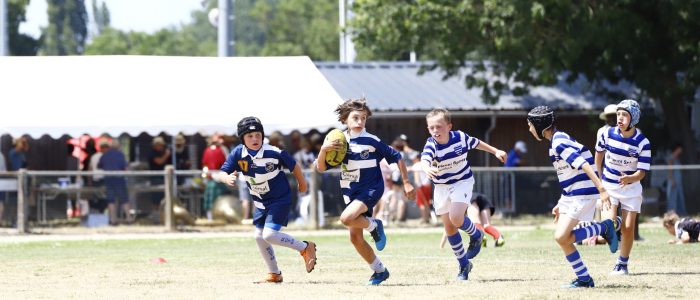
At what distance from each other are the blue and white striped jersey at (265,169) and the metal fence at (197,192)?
12356 millimetres

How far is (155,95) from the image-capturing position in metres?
25.2

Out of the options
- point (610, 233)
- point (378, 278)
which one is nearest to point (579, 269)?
point (610, 233)

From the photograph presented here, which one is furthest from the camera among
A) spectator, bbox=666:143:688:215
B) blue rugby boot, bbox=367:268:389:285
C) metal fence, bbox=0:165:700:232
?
spectator, bbox=666:143:688:215

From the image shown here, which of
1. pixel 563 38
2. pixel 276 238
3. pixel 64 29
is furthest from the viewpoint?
pixel 64 29

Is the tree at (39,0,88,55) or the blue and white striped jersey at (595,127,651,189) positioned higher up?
the tree at (39,0,88,55)

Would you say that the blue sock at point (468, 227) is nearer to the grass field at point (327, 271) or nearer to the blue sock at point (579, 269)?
the grass field at point (327, 271)

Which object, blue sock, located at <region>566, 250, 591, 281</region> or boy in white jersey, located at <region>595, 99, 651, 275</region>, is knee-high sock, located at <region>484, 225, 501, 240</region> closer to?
boy in white jersey, located at <region>595, 99, 651, 275</region>

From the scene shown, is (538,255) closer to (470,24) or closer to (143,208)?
(143,208)

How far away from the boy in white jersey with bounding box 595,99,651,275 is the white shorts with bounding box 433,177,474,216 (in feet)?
5.54

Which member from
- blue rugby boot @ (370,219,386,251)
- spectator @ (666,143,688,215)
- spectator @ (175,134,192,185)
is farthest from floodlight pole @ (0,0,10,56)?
blue rugby boot @ (370,219,386,251)

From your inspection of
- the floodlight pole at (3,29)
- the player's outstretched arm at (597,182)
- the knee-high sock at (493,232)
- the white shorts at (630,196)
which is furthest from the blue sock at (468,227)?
the floodlight pole at (3,29)

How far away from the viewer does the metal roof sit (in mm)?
36281

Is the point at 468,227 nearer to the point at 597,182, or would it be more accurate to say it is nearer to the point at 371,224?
the point at 371,224

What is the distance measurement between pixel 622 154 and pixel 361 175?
10.1 ft
